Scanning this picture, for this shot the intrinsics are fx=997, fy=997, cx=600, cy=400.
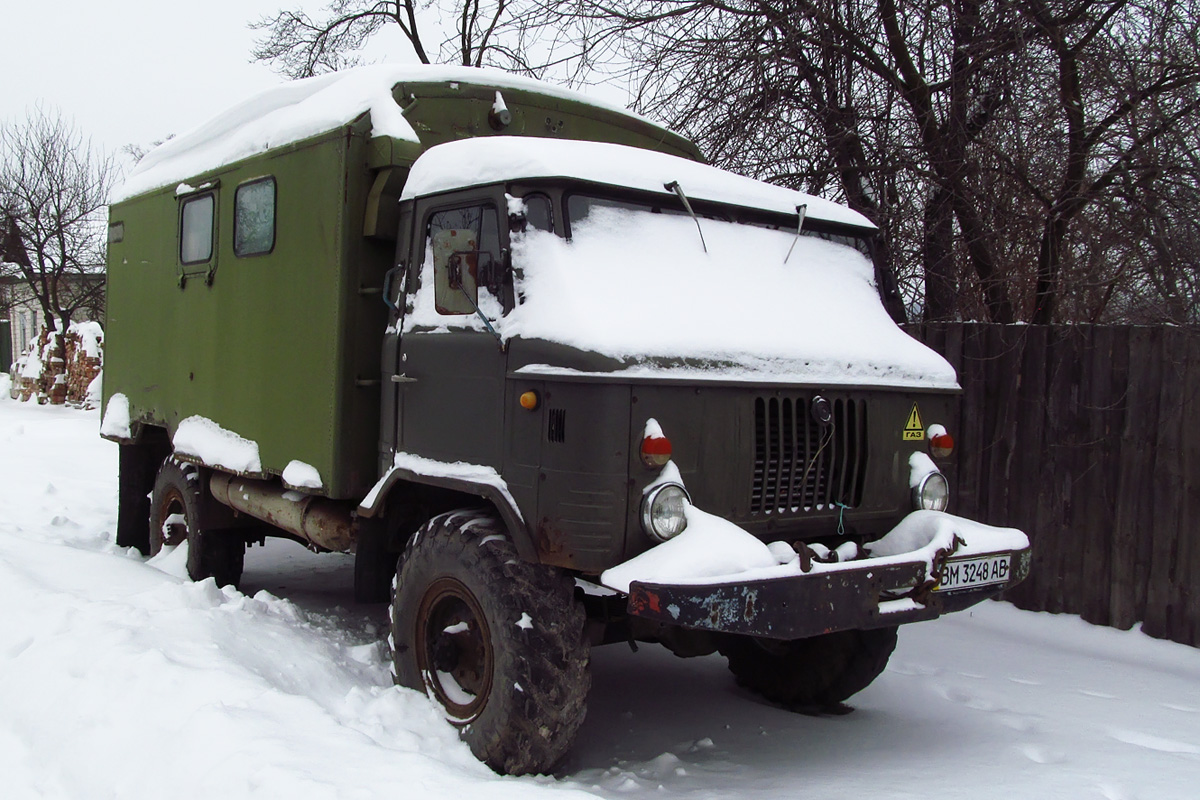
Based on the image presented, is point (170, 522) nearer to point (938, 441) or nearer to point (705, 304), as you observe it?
point (705, 304)

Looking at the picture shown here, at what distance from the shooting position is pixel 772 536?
4289 mm

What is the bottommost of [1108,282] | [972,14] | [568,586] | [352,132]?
[568,586]

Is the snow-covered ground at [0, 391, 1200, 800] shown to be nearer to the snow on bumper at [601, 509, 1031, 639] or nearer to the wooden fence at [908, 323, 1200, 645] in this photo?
the wooden fence at [908, 323, 1200, 645]

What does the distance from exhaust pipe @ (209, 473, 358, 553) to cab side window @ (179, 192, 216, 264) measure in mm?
1623

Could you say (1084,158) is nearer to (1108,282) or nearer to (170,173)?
(1108,282)

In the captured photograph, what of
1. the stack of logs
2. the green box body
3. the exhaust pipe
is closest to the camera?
the green box body

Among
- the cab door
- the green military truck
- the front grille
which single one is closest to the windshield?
the green military truck

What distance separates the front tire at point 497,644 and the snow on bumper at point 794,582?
45 centimetres

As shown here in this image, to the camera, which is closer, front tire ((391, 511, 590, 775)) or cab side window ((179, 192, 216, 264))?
front tire ((391, 511, 590, 775))

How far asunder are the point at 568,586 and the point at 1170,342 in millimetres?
4316

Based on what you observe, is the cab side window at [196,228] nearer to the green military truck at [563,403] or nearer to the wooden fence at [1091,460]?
the green military truck at [563,403]

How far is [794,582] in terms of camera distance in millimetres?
3717

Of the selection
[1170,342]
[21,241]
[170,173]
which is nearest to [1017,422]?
[1170,342]

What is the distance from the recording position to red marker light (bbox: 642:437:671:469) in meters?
3.79
